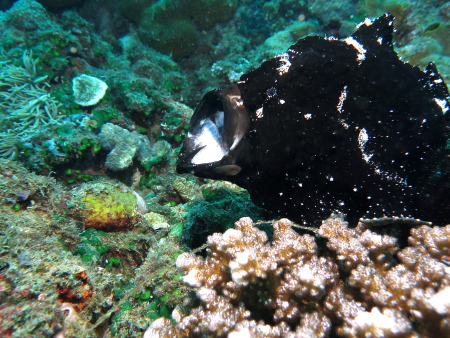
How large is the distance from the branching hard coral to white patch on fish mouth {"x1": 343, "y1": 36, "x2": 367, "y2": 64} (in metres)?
6.60

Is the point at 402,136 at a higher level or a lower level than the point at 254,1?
lower

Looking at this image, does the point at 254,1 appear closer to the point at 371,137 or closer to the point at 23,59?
the point at 23,59

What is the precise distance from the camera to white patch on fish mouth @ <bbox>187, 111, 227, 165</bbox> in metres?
2.14

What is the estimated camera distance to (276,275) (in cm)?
180

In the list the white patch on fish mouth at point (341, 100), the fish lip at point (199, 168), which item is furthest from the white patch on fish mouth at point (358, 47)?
the fish lip at point (199, 168)

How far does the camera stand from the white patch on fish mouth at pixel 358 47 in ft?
7.25

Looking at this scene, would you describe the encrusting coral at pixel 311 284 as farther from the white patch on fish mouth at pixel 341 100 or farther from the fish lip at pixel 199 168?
the white patch on fish mouth at pixel 341 100

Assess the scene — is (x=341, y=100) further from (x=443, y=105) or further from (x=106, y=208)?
(x=106, y=208)

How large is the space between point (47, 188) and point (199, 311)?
242 cm

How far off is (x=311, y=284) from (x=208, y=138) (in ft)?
4.32

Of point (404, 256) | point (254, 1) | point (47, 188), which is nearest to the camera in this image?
point (404, 256)

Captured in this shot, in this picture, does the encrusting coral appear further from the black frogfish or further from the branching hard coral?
the branching hard coral

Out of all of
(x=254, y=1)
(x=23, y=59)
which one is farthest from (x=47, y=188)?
(x=254, y=1)

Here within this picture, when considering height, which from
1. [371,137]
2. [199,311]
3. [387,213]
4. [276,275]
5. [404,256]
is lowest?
[199,311]
